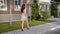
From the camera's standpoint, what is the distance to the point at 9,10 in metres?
25.9

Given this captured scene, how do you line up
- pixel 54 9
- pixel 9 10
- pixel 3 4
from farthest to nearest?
pixel 54 9 → pixel 9 10 → pixel 3 4

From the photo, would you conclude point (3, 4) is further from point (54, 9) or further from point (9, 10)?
point (54, 9)

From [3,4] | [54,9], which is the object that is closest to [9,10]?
[3,4]

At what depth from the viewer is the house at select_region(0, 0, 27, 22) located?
25.0 metres

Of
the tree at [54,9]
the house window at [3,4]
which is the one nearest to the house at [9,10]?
the house window at [3,4]

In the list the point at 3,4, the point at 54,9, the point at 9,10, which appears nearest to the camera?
the point at 3,4

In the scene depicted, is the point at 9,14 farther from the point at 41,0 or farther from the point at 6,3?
the point at 41,0

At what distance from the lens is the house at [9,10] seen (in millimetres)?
24955

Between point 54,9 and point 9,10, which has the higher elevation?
point 9,10

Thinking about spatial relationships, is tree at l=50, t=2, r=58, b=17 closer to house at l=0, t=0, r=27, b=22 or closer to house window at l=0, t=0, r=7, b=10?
house at l=0, t=0, r=27, b=22

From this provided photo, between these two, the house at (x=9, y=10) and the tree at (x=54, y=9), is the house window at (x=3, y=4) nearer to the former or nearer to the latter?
the house at (x=9, y=10)

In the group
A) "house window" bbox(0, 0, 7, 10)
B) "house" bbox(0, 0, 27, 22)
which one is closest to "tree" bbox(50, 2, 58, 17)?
"house" bbox(0, 0, 27, 22)

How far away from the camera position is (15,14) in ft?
87.0

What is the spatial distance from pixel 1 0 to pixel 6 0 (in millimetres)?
754
